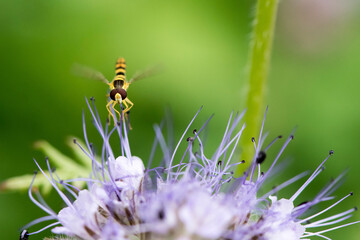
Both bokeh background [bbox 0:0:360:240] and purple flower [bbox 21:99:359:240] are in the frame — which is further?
bokeh background [bbox 0:0:360:240]

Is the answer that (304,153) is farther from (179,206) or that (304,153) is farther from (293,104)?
(179,206)

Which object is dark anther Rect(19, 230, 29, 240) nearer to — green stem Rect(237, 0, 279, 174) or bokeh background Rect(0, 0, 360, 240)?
green stem Rect(237, 0, 279, 174)

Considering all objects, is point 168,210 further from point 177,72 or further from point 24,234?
point 177,72

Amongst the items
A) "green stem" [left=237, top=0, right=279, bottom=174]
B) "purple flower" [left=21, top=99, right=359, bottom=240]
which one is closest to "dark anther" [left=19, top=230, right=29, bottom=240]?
"purple flower" [left=21, top=99, right=359, bottom=240]

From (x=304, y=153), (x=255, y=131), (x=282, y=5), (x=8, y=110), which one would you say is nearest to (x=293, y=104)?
(x=304, y=153)

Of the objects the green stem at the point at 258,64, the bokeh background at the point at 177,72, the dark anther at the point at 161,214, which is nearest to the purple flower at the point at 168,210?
the dark anther at the point at 161,214

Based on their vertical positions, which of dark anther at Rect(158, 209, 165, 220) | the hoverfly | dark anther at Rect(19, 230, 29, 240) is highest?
the hoverfly
